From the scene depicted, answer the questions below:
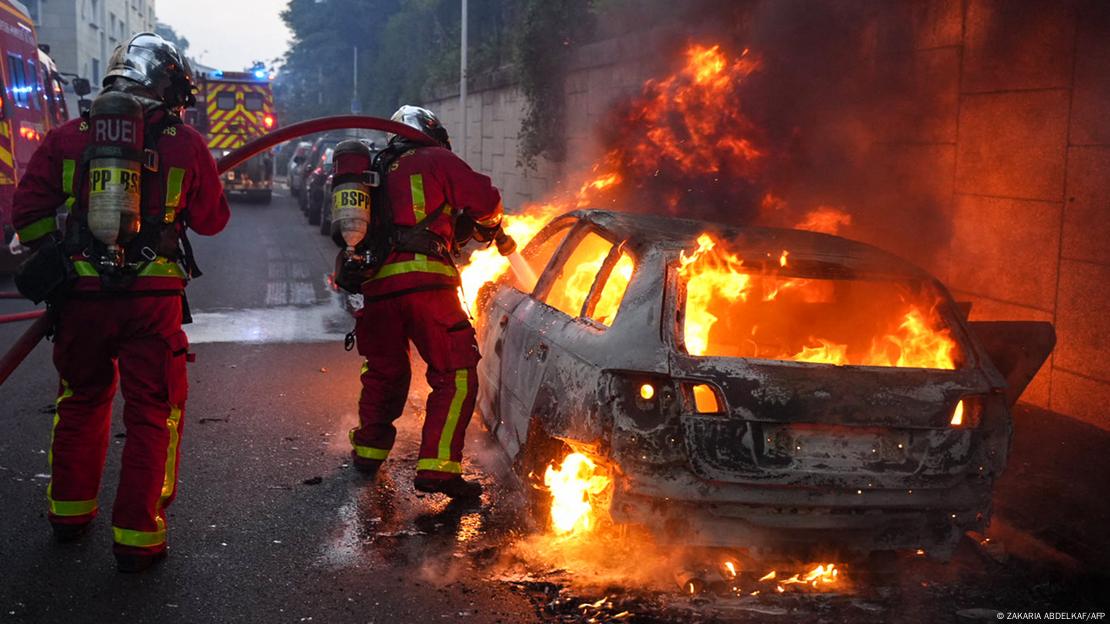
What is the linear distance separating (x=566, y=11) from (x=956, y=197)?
424 inches

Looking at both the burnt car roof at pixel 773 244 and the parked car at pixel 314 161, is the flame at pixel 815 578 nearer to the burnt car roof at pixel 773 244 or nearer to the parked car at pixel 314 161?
the burnt car roof at pixel 773 244

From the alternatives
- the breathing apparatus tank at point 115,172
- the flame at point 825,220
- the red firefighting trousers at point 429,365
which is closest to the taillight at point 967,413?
the red firefighting trousers at point 429,365

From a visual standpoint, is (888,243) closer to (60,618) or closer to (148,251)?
(148,251)

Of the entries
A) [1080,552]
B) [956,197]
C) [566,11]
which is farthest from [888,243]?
[566,11]

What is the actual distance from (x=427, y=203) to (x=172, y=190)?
4.01 ft

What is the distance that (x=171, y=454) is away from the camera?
4.31 meters

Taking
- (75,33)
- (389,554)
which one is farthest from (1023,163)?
(75,33)

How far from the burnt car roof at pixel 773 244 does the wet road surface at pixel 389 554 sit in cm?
121

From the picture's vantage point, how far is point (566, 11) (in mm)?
17172

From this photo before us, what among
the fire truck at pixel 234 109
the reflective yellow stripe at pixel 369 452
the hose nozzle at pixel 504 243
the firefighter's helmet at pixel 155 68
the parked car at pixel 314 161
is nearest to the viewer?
the firefighter's helmet at pixel 155 68

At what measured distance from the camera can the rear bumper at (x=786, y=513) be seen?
376 centimetres

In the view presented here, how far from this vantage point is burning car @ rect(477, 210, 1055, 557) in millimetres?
3766

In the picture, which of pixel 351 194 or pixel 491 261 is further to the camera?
pixel 491 261

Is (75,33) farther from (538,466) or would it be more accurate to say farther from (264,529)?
(538,466)
